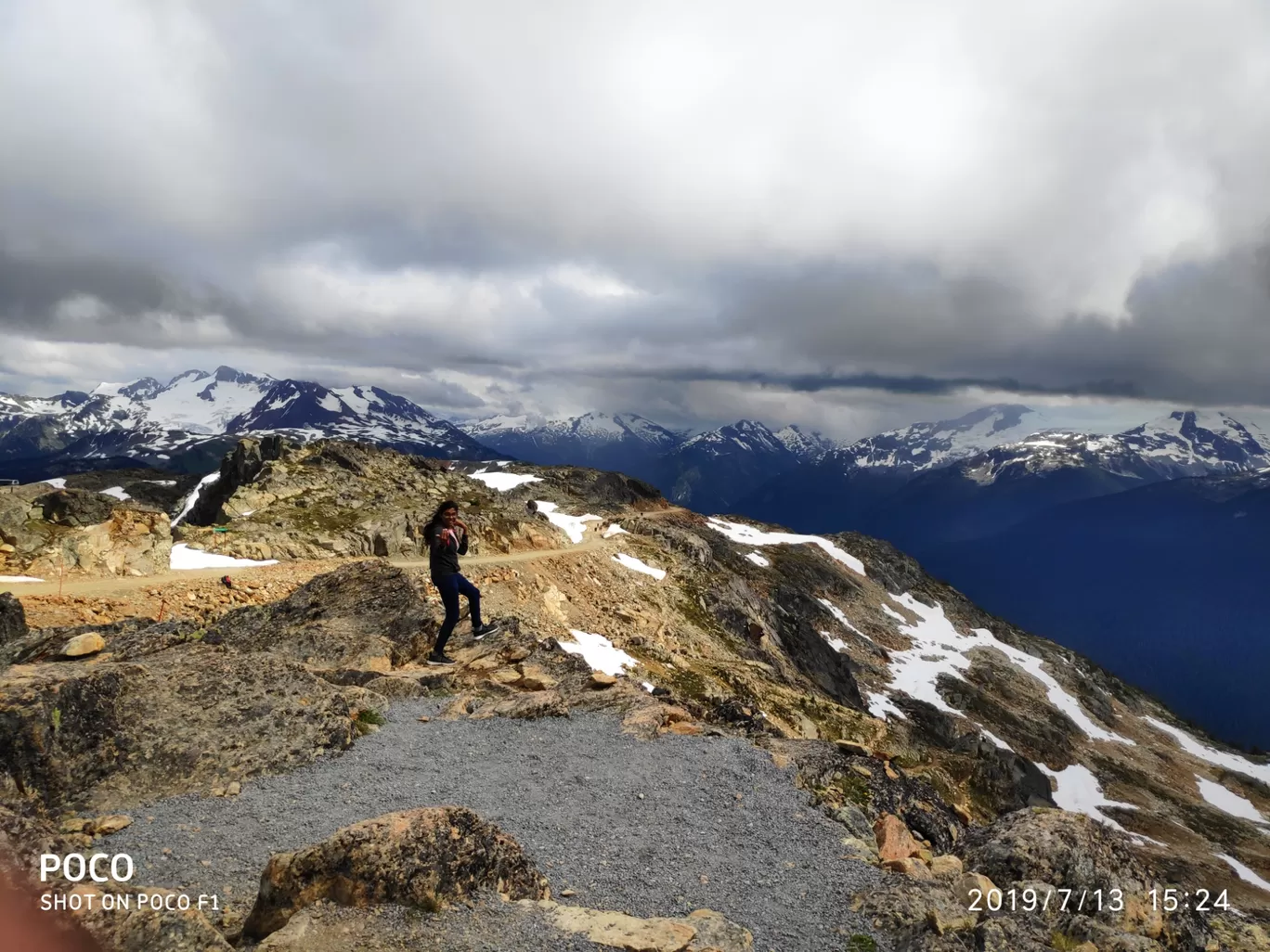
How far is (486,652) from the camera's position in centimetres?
2009

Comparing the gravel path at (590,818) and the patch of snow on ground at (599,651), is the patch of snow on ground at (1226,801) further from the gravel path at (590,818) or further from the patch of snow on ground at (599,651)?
the gravel path at (590,818)

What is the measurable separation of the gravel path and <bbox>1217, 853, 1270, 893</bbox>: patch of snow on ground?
10795cm

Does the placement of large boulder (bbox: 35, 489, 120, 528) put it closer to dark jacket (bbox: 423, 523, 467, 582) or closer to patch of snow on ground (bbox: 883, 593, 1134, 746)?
dark jacket (bbox: 423, 523, 467, 582)

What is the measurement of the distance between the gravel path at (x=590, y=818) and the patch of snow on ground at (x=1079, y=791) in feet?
327

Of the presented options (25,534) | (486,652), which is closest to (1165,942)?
(486,652)

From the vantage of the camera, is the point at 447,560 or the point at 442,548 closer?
the point at 442,548

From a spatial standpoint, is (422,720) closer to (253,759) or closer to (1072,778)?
(253,759)

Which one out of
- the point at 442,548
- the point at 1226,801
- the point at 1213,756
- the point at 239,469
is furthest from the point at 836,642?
the point at 1213,756
